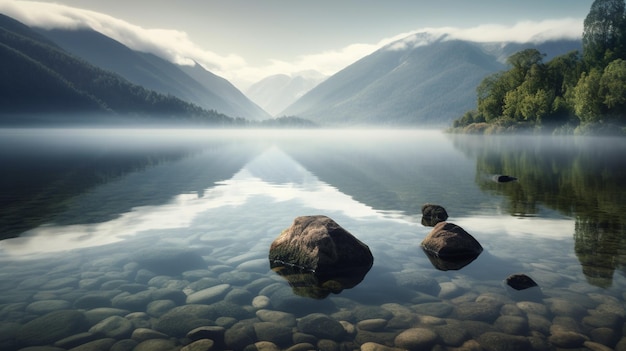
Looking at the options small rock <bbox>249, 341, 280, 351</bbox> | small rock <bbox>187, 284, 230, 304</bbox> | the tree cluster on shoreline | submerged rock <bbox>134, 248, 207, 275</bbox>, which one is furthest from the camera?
the tree cluster on shoreline

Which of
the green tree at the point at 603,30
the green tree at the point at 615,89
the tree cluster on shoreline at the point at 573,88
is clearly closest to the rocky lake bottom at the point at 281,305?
the green tree at the point at 615,89

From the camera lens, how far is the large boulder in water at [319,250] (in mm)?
15570

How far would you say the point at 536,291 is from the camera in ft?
43.5

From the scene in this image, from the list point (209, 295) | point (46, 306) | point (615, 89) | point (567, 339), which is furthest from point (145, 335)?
point (615, 89)

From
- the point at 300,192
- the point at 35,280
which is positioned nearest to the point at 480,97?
the point at 300,192

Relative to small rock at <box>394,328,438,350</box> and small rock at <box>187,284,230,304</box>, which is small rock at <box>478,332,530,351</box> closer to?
small rock at <box>394,328,438,350</box>

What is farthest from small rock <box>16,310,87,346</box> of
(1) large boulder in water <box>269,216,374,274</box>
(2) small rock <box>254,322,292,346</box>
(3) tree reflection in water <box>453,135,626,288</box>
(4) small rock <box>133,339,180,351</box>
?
(3) tree reflection in water <box>453,135,626,288</box>

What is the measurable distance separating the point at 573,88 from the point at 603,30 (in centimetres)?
2654

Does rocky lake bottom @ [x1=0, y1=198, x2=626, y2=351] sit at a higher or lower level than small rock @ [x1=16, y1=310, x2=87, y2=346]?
lower

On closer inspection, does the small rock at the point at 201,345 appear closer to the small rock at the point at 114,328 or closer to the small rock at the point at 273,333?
the small rock at the point at 273,333

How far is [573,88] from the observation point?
388 ft

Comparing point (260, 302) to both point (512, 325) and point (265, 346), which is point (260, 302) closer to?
point (265, 346)

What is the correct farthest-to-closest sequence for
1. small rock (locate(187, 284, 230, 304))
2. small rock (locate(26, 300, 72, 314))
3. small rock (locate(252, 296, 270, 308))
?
small rock (locate(187, 284, 230, 304)), small rock (locate(252, 296, 270, 308)), small rock (locate(26, 300, 72, 314))

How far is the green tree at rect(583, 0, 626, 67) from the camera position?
4941 inches
